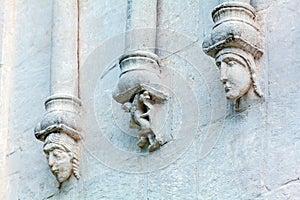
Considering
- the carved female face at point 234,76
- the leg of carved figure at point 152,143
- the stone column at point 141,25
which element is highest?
the stone column at point 141,25

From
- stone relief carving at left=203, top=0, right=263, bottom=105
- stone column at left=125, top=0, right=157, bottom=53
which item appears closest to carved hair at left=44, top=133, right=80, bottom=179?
stone column at left=125, top=0, right=157, bottom=53

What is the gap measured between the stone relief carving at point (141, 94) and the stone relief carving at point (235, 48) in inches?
13.5

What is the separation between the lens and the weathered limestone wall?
207 inches

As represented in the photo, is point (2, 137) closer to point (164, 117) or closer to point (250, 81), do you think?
point (164, 117)

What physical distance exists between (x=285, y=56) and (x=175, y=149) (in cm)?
62

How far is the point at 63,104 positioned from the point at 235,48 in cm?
100

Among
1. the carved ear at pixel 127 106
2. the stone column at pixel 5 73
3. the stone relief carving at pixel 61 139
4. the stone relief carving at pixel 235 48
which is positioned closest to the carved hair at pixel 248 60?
the stone relief carving at pixel 235 48

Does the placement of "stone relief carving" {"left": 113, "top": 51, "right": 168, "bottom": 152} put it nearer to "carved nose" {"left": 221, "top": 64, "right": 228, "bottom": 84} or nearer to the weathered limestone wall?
the weathered limestone wall

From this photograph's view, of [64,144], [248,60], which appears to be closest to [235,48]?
[248,60]

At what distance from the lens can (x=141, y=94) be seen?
18.4 feet

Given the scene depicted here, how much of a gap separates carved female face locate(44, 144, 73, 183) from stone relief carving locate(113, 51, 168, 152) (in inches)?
15.3

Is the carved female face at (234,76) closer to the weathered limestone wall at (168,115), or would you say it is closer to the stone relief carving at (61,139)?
the weathered limestone wall at (168,115)

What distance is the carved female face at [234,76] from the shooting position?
5.30 m

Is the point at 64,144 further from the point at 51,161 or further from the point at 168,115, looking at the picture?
the point at 168,115
